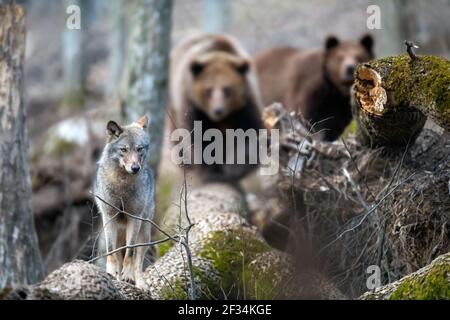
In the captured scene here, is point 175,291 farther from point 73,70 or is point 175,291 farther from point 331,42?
point 73,70

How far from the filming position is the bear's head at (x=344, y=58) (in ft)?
42.6

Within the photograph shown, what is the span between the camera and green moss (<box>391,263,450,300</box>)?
5.70 meters

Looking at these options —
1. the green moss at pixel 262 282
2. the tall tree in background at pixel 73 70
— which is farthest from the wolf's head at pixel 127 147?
the tall tree in background at pixel 73 70

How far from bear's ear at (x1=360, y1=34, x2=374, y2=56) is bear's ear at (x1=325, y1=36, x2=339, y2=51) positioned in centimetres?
41

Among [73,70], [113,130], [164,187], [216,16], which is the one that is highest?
[216,16]

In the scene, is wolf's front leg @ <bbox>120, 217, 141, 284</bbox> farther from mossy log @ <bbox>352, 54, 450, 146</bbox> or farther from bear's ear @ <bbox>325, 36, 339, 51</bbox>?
bear's ear @ <bbox>325, 36, 339, 51</bbox>

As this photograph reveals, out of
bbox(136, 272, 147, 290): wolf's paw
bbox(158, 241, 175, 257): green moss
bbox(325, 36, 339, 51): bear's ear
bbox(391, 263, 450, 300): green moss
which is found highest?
bbox(325, 36, 339, 51): bear's ear

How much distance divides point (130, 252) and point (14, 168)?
3.32 metres

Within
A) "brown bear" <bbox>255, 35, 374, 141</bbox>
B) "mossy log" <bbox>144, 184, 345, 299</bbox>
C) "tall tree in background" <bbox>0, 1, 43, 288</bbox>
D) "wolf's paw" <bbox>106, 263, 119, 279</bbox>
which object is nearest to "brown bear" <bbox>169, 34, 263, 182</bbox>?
"brown bear" <bbox>255, 35, 374, 141</bbox>

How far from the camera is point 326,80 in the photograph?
1332cm

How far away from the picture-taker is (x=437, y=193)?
718cm

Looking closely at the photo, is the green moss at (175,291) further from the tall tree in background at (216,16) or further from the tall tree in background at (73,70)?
the tall tree in background at (216,16)

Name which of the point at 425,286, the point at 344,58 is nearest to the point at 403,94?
the point at 425,286
